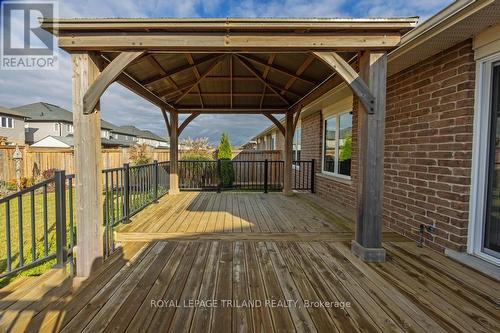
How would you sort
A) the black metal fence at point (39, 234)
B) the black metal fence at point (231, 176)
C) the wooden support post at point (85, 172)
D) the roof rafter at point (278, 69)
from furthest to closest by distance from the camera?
the black metal fence at point (231, 176)
the roof rafter at point (278, 69)
the wooden support post at point (85, 172)
the black metal fence at point (39, 234)

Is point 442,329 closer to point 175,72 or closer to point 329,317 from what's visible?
point 329,317

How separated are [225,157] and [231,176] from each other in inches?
65.5

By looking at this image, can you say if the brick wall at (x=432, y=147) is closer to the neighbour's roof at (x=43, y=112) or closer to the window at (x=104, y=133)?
the neighbour's roof at (x=43, y=112)

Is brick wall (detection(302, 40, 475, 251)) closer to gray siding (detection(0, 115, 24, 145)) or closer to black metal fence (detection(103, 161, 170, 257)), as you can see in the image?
black metal fence (detection(103, 161, 170, 257))

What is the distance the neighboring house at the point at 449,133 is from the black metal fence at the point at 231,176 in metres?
3.60

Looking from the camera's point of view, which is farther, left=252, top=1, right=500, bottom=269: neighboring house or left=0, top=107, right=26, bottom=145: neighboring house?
left=0, top=107, right=26, bottom=145: neighboring house

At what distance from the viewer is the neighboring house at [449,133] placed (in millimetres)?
2430

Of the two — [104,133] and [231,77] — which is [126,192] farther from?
[104,133]

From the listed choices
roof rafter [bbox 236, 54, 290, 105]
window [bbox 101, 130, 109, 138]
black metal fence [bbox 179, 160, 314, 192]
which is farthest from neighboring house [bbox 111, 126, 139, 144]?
roof rafter [bbox 236, 54, 290, 105]

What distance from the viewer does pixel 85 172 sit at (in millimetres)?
2447

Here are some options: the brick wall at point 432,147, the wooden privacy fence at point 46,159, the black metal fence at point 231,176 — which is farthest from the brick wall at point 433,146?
the wooden privacy fence at point 46,159

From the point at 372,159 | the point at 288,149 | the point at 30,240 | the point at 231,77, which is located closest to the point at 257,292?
the point at 372,159

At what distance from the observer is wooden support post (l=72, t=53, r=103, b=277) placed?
7.91ft

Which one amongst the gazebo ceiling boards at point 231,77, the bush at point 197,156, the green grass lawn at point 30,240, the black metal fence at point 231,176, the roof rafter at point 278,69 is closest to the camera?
the green grass lawn at point 30,240
